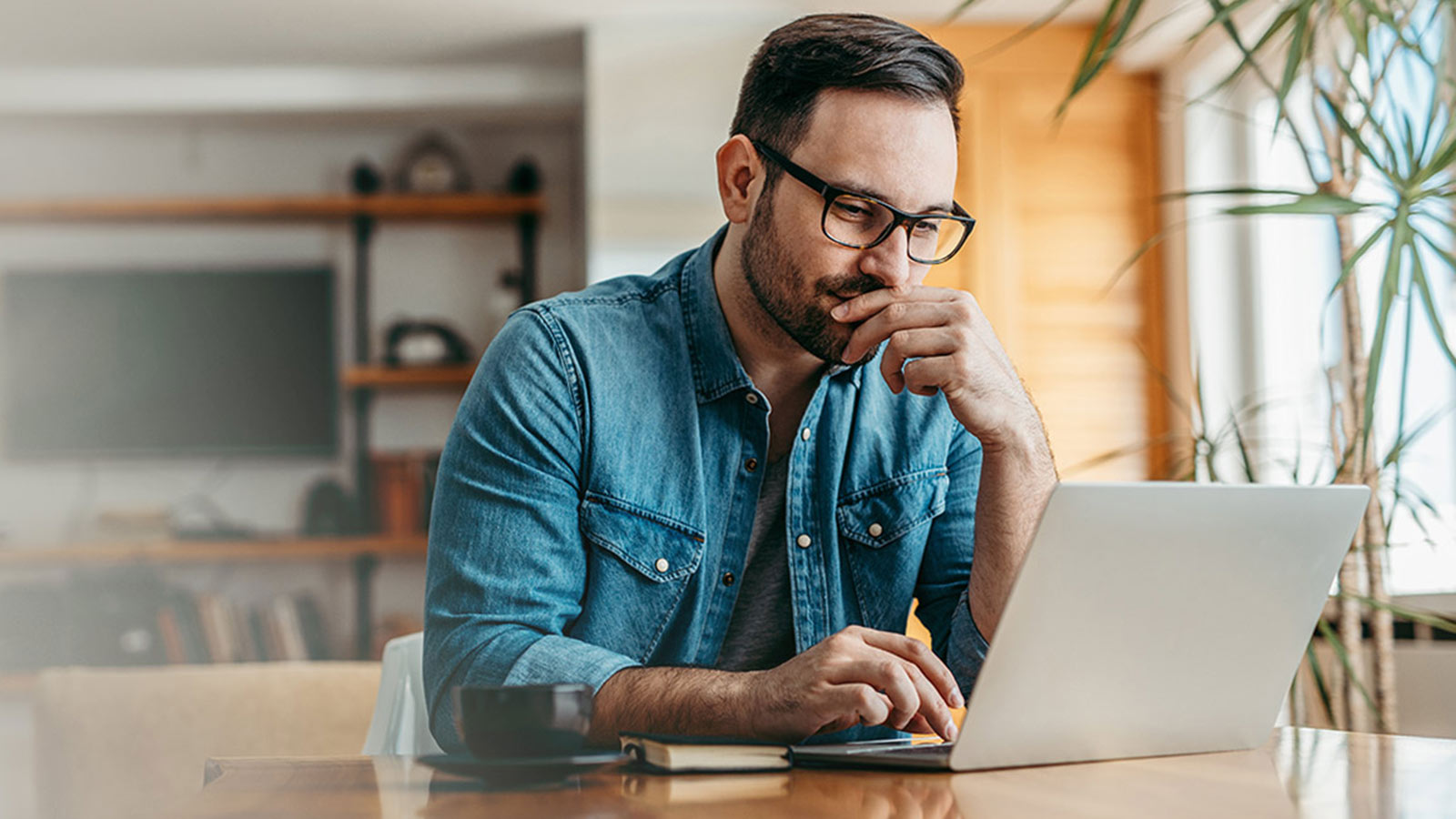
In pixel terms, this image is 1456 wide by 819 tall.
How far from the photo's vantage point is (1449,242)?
8.87ft

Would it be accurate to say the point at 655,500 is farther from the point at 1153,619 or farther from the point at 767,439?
the point at 1153,619

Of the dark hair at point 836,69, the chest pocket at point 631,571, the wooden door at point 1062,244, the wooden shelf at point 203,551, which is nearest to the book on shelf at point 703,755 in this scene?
the chest pocket at point 631,571

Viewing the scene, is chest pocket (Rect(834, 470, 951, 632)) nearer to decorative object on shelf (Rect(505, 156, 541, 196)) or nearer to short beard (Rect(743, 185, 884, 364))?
short beard (Rect(743, 185, 884, 364))

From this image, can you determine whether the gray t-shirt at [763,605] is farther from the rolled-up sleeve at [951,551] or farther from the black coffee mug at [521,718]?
the black coffee mug at [521,718]

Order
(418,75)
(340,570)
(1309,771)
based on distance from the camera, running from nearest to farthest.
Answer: (1309,771) < (418,75) < (340,570)

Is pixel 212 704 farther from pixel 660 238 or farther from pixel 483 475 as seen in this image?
pixel 660 238

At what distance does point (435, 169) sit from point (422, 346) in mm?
616

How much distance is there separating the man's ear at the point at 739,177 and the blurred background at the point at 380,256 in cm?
230

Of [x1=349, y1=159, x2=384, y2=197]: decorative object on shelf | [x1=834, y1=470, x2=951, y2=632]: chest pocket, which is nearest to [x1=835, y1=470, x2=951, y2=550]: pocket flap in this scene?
[x1=834, y1=470, x2=951, y2=632]: chest pocket

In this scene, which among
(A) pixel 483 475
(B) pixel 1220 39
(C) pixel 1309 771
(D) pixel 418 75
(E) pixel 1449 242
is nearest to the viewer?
(C) pixel 1309 771

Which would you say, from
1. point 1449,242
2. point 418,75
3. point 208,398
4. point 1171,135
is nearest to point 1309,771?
point 1449,242

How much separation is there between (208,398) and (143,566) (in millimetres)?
593

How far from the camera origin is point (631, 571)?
1225 millimetres

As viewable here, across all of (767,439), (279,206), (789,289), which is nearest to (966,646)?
(767,439)
